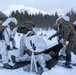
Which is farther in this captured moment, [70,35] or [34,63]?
[70,35]

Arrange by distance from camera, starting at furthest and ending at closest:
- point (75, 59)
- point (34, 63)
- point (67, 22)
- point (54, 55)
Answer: point (75, 59)
point (54, 55)
point (67, 22)
point (34, 63)

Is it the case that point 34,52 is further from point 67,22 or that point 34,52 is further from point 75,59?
point 75,59

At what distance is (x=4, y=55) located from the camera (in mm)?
9008

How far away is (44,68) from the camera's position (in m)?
8.52

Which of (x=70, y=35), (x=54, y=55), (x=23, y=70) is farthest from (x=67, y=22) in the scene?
(x=23, y=70)

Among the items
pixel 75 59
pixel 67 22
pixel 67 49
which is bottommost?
pixel 75 59

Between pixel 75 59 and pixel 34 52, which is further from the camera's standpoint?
pixel 75 59

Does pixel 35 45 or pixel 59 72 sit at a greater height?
pixel 35 45

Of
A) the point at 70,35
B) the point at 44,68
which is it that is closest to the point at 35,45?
the point at 44,68

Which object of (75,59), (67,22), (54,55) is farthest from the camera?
(75,59)

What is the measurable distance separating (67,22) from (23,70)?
2.08 meters

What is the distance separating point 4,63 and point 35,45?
4.56 feet

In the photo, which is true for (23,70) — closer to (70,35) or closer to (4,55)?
(4,55)

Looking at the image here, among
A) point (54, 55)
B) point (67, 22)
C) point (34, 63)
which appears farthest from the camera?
point (54, 55)
